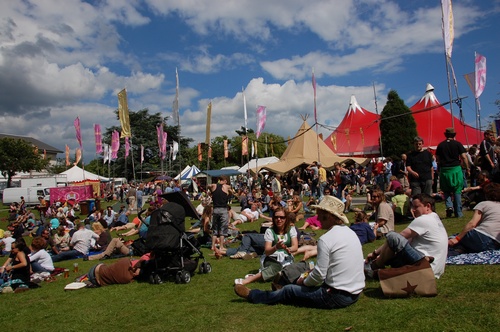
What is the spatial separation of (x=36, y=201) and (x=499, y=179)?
38131 mm

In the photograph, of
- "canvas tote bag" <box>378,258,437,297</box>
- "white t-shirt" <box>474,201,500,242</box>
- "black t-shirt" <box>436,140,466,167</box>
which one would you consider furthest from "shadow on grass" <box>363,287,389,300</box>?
"black t-shirt" <box>436,140,466,167</box>

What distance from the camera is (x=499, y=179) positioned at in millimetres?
8867

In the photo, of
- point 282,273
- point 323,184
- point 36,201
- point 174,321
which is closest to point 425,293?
point 282,273

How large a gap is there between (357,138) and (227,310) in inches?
1543

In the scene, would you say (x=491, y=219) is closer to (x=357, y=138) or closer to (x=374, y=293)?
(x=374, y=293)

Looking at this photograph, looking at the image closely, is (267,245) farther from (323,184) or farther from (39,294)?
(323,184)

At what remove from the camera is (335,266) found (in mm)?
4070

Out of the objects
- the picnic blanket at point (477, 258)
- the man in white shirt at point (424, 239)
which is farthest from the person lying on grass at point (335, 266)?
the picnic blanket at point (477, 258)

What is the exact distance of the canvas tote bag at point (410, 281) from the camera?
4.38 m

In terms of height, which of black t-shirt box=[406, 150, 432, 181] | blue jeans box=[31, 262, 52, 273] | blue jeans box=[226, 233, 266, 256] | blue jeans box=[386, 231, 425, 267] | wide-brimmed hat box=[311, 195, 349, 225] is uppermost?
black t-shirt box=[406, 150, 432, 181]

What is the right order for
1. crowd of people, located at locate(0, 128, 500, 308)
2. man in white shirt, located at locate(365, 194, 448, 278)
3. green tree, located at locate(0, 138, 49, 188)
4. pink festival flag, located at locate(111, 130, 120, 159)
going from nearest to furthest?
crowd of people, located at locate(0, 128, 500, 308), man in white shirt, located at locate(365, 194, 448, 278), pink festival flag, located at locate(111, 130, 120, 159), green tree, located at locate(0, 138, 49, 188)

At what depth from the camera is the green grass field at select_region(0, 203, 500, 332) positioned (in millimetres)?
3783

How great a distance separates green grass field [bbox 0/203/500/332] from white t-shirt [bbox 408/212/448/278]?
0.95 feet

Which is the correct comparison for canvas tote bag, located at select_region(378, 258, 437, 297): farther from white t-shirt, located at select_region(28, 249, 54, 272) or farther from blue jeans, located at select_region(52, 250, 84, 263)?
blue jeans, located at select_region(52, 250, 84, 263)
